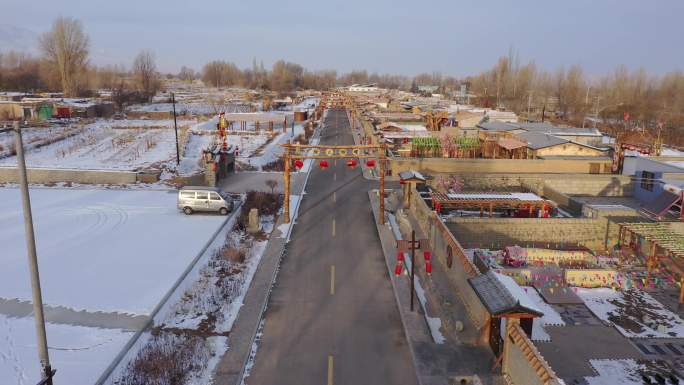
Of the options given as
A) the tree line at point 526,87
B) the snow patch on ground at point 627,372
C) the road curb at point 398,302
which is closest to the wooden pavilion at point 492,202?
the road curb at point 398,302

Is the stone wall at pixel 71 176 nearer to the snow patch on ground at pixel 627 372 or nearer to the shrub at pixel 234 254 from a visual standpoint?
the shrub at pixel 234 254

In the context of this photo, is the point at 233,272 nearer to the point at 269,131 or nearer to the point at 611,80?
the point at 269,131

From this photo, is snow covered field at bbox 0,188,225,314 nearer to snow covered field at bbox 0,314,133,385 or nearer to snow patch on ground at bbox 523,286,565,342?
snow covered field at bbox 0,314,133,385

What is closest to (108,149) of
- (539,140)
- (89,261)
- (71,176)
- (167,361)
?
(71,176)

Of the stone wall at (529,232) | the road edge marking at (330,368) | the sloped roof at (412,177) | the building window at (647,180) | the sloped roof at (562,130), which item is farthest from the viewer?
the sloped roof at (562,130)

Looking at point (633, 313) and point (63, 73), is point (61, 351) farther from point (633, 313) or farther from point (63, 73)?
point (63, 73)

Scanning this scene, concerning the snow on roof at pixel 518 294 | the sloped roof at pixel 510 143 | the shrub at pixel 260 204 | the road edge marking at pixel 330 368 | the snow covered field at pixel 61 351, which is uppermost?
the sloped roof at pixel 510 143
